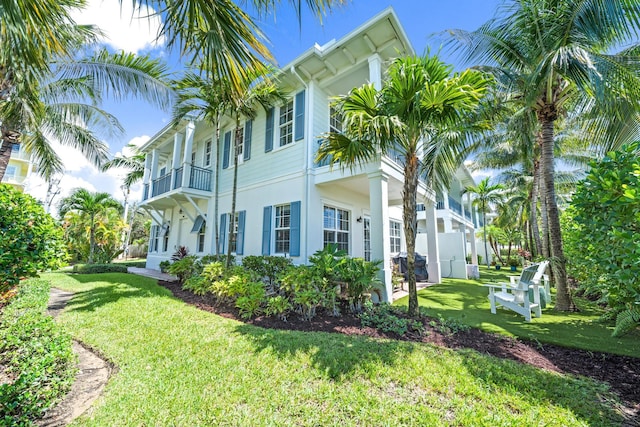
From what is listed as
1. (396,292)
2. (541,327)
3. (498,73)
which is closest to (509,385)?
(541,327)

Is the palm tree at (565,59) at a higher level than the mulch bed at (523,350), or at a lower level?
higher

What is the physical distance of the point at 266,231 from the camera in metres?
9.29

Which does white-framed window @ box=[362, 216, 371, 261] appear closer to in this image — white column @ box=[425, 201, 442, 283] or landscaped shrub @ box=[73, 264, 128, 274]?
white column @ box=[425, 201, 442, 283]

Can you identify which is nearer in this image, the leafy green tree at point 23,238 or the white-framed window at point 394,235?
the leafy green tree at point 23,238

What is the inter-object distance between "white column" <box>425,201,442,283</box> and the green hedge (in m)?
10.8

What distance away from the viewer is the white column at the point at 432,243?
10758 mm

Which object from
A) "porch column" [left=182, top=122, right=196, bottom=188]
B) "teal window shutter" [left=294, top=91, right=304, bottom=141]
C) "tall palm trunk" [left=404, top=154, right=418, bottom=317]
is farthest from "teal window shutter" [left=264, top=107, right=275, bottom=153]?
"tall palm trunk" [left=404, top=154, right=418, bottom=317]

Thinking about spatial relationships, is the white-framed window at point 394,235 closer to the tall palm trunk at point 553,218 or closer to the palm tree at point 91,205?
the tall palm trunk at point 553,218

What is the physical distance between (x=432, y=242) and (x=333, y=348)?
27.7ft

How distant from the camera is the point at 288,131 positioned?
9.43 metres

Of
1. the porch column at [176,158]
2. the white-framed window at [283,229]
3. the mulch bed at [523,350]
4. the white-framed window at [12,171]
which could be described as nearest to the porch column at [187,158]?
the porch column at [176,158]

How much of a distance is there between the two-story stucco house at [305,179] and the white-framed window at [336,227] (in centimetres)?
4

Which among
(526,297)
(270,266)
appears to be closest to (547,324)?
(526,297)

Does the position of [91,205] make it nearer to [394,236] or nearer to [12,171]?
[394,236]
